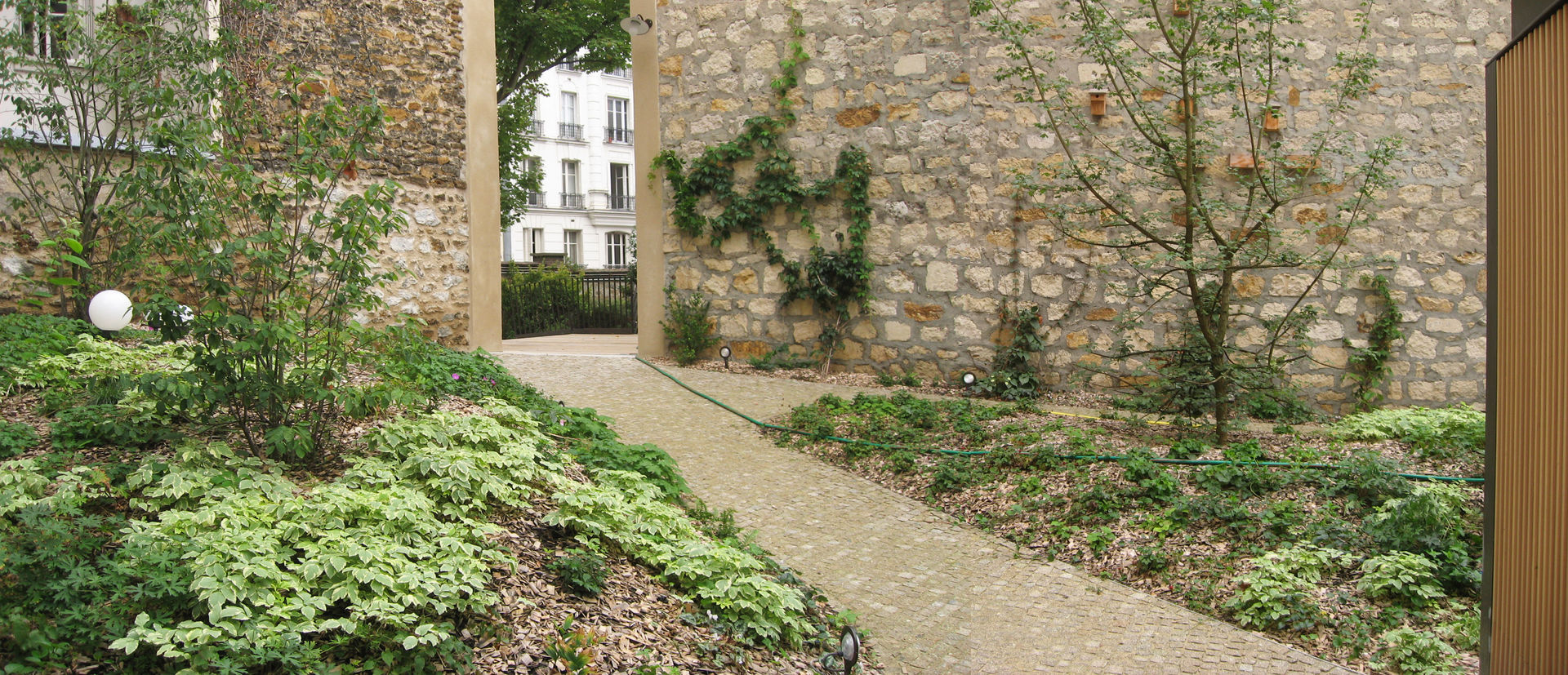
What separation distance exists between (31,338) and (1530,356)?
6.57 metres

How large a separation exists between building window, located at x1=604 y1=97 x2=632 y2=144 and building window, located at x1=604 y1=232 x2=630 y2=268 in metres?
3.09

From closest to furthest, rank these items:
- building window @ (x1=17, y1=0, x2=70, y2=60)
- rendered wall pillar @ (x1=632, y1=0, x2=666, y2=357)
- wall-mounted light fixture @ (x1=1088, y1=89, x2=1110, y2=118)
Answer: building window @ (x1=17, y1=0, x2=70, y2=60), wall-mounted light fixture @ (x1=1088, y1=89, x2=1110, y2=118), rendered wall pillar @ (x1=632, y1=0, x2=666, y2=357)

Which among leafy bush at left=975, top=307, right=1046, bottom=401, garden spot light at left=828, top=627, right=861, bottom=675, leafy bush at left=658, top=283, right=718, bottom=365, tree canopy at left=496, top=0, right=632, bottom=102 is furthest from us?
tree canopy at left=496, top=0, right=632, bottom=102

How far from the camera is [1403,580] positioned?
3689 millimetres

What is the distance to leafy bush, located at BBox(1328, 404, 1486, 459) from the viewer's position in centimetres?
542

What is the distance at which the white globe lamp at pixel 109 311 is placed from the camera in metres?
5.55

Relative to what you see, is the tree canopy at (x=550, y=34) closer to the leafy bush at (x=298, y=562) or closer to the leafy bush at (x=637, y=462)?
the leafy bush at (x=637, y=462)

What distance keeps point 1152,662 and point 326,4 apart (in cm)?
803

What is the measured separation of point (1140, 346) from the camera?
771 cm

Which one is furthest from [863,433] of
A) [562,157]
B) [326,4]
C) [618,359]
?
[562,157]

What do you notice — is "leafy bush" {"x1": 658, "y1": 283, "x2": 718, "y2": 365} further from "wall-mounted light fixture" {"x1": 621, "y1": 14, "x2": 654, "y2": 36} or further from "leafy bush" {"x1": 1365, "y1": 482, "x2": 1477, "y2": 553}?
"leafy bush" {"x1": 1365, "y1": 482, "x2": 1477, "y2": 553}

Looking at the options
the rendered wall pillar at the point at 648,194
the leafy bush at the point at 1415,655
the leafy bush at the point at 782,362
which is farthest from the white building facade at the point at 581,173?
the leafy bush at the point at 1415,655

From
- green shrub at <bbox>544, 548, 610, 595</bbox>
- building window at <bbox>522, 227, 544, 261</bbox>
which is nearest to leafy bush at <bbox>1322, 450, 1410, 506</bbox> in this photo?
green shrub at <bbox>544, 548, 610, 595</bbox>

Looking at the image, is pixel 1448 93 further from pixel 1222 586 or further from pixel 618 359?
pixel 618 359
